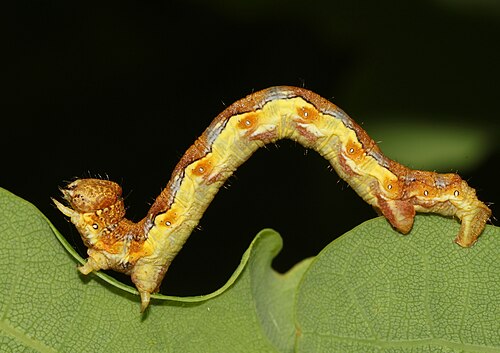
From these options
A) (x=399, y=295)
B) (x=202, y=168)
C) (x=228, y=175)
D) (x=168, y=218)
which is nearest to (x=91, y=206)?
(x=168, y=218)

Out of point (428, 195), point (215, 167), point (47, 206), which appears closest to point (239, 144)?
point (215, 167)

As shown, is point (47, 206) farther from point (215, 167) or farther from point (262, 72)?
point (262, 72)

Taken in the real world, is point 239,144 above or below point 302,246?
above

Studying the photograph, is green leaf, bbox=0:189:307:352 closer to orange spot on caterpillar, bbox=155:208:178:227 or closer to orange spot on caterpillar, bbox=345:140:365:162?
orange spot on caterpillar, bbox=155:208:178:227

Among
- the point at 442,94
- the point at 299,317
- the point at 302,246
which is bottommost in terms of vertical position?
the point at 302,246

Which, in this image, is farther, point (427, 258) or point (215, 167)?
point (215, 167)

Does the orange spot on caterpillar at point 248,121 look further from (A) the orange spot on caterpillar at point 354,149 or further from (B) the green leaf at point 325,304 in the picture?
(B) the green leaf at point 325,304

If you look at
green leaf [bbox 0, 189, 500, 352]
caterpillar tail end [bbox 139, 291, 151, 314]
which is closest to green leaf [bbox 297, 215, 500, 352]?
green leaf [bbox 0, 189, 500, 352]
